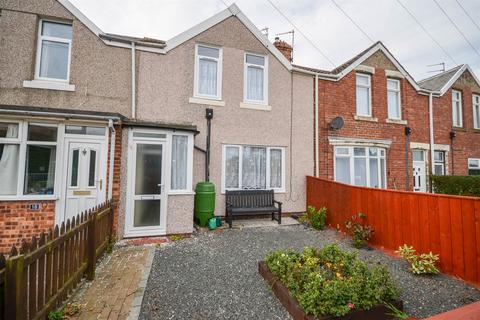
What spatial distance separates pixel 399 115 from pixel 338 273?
10606 millimetres

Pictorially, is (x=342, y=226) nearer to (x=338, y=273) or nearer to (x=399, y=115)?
(x=338, y=273)

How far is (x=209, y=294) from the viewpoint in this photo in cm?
356

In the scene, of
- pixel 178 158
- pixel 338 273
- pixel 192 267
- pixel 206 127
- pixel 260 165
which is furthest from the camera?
pixel 260 165

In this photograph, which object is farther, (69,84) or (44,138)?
(69,84)

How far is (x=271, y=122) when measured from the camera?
29.1 ft

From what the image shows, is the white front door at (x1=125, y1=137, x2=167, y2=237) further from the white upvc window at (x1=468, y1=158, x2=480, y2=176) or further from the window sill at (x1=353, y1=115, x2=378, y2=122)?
the white upvc window at (x1=468, y1=158, x2=480, y2=176)

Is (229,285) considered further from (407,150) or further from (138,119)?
(407,150)

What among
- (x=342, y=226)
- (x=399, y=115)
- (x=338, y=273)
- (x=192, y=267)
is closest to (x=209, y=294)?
(x=192, y=267)

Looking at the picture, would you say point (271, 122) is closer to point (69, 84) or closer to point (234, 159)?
point (234, 159)

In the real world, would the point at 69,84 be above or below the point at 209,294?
above

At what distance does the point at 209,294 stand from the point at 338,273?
1.96 meters

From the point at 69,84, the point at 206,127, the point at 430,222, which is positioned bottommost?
the point at 430,222

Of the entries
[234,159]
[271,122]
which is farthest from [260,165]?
[271,122]

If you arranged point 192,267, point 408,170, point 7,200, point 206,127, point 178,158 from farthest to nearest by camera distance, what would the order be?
point 408,170, point 206,127, point 178,158, point 7,200, point 192,267
